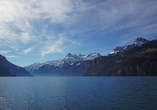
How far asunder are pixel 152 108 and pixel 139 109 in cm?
353

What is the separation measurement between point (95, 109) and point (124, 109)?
7.59m

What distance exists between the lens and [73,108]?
33.5m

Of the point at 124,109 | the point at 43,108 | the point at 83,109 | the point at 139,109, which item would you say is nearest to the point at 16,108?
the point at 43,108

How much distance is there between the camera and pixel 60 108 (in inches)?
1324

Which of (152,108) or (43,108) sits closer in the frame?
(152,108)

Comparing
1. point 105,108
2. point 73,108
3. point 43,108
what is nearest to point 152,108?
point 105,108

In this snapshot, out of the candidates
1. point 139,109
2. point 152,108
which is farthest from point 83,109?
point 152,108

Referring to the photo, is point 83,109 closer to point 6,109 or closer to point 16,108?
point 16,108

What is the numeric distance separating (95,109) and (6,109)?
24.6 meters

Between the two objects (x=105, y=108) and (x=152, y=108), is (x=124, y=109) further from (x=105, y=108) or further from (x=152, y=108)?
(x=152, y=108)

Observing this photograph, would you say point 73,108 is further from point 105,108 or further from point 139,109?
point 139,109

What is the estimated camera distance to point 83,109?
32.4 metres

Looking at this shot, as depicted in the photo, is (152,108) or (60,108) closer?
(152,108)

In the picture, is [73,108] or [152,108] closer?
[152,108]
